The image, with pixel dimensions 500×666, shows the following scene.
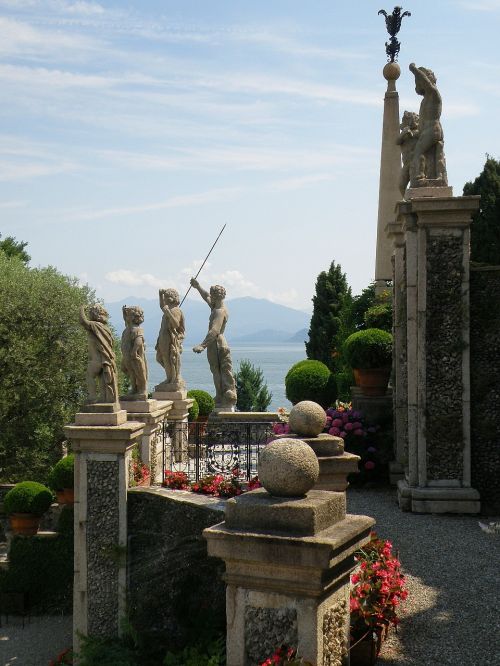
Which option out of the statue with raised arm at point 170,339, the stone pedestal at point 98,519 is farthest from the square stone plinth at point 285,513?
the statue with raised arm at point 170,339

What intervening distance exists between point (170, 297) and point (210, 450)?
3396 mm

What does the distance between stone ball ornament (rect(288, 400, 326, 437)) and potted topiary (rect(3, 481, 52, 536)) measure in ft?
26.5

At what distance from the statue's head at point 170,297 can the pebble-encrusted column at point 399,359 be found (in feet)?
16.4

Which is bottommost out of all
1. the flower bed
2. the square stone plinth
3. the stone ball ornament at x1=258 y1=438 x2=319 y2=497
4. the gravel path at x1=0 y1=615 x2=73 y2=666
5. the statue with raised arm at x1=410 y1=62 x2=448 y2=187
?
the gravel path at x1=0 y1=615 x2=73 y2=666

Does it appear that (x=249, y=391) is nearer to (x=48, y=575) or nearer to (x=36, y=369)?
(x=36, y=369)

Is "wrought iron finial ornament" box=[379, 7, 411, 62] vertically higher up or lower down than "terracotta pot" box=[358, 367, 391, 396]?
higher up

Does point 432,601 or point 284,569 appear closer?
point 284,569

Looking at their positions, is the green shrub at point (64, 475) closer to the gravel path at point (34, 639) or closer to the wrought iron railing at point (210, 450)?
the wrought iron railing at point (210, 450)

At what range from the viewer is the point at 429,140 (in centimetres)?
1155

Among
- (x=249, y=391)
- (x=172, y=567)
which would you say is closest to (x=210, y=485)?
(x=172, y=567)

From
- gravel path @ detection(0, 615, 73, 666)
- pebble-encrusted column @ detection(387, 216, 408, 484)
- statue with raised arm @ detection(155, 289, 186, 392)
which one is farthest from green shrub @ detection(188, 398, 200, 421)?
gravel path @ detection(0, 615, 73, 666)

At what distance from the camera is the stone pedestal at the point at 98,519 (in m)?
9.12

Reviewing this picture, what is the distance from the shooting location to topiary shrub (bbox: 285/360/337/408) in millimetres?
18359

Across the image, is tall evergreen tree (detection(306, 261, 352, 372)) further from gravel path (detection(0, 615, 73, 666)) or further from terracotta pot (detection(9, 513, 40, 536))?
gravel path (detection(0, 615, 73, 666))
